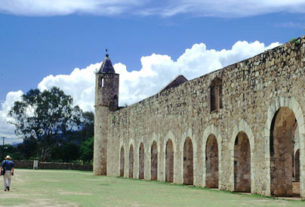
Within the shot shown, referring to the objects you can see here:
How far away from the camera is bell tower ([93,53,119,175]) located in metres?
32.2

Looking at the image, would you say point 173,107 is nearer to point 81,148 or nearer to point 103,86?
point 103,86

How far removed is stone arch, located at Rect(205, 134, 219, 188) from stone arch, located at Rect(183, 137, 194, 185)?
2.06 meters

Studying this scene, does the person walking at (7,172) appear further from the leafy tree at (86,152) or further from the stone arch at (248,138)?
the leafy tree at (86,152)

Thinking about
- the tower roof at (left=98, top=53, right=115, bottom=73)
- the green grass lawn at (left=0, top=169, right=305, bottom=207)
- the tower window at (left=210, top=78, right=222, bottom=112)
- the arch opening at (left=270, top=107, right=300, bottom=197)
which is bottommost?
the green grass lawn at (left=0, top=169, right=305, bottom=207)

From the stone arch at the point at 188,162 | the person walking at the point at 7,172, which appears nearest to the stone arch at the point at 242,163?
the stone arch at the point at 188,162

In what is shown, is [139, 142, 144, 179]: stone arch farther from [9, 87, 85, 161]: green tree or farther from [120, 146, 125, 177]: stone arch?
[9, 87, 85, 161]: green tree

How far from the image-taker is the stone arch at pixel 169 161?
21.0m

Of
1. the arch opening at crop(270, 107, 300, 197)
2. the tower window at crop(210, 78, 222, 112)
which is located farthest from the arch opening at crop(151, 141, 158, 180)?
the arch opening at crop(270, 107, 300, 197)

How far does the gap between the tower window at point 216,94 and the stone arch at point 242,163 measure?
5.80 ft

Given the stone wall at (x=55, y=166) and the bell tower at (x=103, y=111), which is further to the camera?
the stone wall at (x=55, y=166)

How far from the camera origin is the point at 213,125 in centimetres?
1631

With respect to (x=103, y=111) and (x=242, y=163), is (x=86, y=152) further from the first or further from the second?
(x=242, y=163)

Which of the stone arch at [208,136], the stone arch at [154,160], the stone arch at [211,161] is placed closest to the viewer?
the stone arch at [208,136]

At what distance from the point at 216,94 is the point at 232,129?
1.89m
